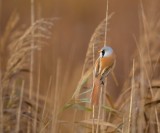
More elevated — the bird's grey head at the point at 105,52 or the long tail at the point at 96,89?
the bird's grey head at the point at 105,52

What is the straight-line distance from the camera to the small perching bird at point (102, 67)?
2.59m

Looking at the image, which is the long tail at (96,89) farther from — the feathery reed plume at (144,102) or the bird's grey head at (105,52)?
the feathery reed plume at (144,102)

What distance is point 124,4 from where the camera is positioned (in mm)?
9656

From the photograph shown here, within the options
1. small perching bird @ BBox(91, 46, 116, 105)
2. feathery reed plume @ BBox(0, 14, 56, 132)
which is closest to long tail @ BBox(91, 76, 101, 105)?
small perching bird @ BBox(91, 46, 116, 105)

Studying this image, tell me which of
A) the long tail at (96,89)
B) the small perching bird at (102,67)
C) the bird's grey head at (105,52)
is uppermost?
the bird's grey head at (105,52)

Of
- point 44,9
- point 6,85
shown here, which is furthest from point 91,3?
point 6,85

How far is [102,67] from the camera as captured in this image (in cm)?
259

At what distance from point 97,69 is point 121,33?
227 inches

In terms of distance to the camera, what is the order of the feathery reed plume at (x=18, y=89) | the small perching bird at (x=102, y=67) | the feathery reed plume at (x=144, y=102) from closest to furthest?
1. the small perching bird at (x=102, y=67)
2. the feathery reed plume at (x=144, y=102)
3. the feathery reed plume at (x=18, y=89)

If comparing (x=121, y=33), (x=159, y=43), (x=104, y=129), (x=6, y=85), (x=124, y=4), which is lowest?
(x=104, y=129)

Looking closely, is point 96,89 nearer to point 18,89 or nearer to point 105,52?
point 105,52

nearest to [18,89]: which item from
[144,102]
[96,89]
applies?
[144,102]

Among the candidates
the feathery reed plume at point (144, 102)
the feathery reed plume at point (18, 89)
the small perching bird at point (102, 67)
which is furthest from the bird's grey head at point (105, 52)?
the feathery reed plume at point (18, 89)

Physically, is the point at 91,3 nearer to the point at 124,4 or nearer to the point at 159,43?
the point at 124,4
